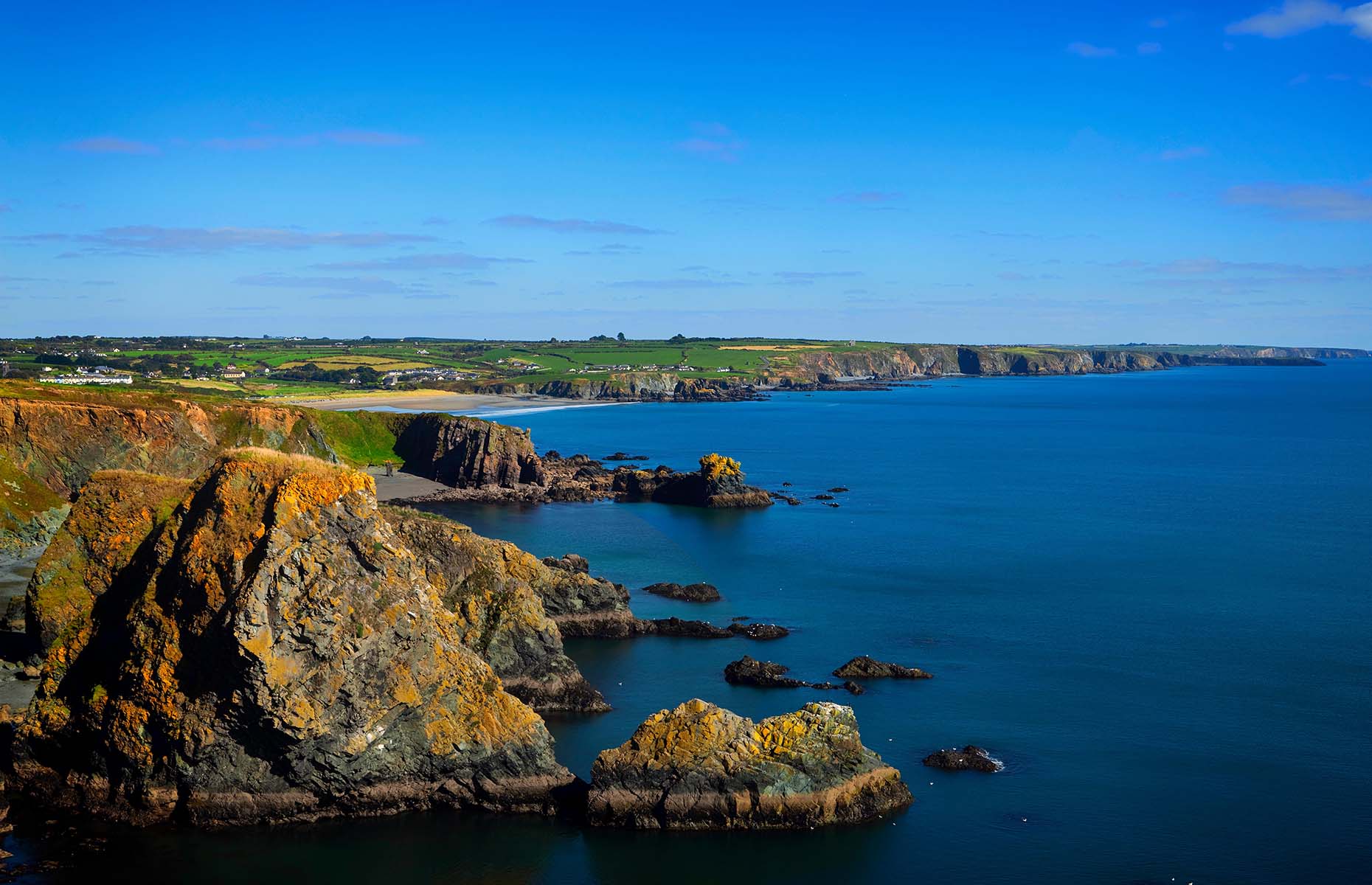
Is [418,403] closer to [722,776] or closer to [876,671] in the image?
[876,671]

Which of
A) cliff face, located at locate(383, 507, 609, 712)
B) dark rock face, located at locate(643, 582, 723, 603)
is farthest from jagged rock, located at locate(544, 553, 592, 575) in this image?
cliff face, located at locate(383, 507, 609, 712)

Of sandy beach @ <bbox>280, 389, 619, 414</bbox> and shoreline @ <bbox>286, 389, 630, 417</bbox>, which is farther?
sandy beach @ <bbox>280, 389, 619, 414</bbox>

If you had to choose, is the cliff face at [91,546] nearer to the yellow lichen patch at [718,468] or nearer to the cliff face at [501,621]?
the cliff face at [501,621]

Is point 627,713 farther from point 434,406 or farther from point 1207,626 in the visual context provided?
point 434,406

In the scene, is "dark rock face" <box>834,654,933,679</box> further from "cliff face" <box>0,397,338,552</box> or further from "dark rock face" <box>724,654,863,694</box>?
"cliff face" <box>0,397,338,552</box>

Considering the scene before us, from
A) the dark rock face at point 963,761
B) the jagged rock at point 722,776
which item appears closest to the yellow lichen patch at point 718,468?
the dark rock face at point 963,761

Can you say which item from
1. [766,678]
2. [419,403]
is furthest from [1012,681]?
[419,403]

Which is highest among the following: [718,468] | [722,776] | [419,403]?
[419,403]
